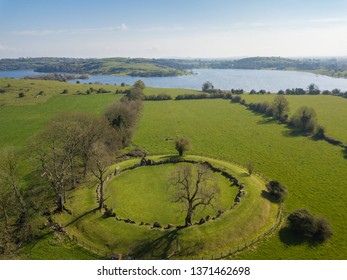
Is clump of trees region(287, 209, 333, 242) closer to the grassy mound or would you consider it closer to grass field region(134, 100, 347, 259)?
grass field region(134, 100, 347, 259)

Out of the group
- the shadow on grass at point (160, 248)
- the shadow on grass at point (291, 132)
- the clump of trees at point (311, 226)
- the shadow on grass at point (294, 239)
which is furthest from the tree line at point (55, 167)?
the shadow on grass at point (291, 132)

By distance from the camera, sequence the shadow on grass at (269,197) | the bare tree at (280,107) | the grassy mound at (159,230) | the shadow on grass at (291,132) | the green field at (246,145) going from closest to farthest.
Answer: the grassy mound at (159,230)
the green field at (246,145)
the shadow on grass at (269,197)
the shadow on grass at (291,132)
the bare tree at (280,107)

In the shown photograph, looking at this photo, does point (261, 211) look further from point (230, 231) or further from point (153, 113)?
point (153, 113)

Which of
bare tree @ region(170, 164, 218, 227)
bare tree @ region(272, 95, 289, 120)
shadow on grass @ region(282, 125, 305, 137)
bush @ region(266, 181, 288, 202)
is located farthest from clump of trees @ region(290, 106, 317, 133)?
bare tree @ region(170, 164, 218, 227)

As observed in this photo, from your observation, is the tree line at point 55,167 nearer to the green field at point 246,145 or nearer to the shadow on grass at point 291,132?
the green field at point 246,145

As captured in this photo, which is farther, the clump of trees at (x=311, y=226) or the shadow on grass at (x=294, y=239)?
the clump of trees at (x=311, y=226)
